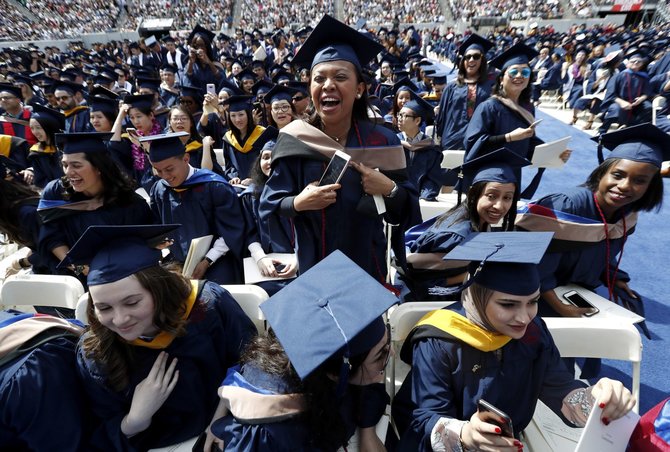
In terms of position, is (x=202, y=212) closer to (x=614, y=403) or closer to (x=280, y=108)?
(x=280, y=108)

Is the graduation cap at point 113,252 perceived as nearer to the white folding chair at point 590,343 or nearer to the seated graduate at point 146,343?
the seated graduate at point 146,343

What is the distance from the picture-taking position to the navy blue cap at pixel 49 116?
419 cm

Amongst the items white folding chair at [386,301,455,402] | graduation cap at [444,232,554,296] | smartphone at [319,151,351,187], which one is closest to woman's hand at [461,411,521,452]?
graduation cap at [444,232,554,296]

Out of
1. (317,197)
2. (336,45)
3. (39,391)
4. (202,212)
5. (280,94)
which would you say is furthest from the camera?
(280,94)

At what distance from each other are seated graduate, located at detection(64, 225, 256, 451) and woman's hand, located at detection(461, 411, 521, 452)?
3.32ft

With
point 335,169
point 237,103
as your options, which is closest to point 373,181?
point 335,169

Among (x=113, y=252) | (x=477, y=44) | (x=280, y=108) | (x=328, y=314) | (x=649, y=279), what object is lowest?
(x=649, y=279)

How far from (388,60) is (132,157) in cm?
635

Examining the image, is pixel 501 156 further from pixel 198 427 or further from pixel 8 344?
pixel 8 344

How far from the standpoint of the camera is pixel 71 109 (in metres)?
6.20

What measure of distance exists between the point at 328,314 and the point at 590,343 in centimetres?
148

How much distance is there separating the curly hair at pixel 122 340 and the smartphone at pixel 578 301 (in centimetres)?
213

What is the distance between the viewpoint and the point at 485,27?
2627 cm

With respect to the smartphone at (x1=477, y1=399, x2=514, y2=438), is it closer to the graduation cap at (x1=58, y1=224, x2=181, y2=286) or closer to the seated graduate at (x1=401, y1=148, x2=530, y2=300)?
the seated graduate at (x1=401, y1=148, x2=530, y2=300)
